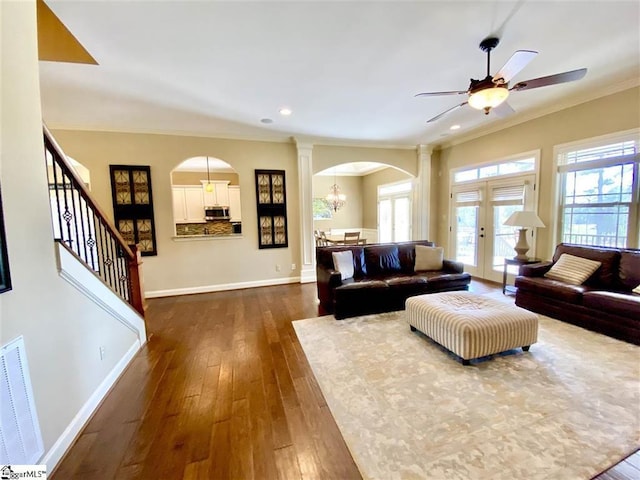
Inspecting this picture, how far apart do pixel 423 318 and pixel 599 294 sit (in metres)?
1.97

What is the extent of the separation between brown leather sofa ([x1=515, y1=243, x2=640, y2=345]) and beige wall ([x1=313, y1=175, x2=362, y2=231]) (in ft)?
21.9

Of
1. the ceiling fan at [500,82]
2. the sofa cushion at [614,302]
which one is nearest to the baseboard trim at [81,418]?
the ceiling fan at [500,82]

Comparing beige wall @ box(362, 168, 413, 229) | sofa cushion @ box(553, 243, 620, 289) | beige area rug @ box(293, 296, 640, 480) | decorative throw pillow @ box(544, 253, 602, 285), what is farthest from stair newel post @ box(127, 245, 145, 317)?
beige wall @ box(362, 168, 413, 229)

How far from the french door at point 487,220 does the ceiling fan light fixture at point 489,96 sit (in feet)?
9.24

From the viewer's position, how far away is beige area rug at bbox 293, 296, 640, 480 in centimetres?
152

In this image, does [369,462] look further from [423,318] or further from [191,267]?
[191,267]

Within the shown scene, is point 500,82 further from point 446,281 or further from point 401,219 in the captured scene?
point 401,219

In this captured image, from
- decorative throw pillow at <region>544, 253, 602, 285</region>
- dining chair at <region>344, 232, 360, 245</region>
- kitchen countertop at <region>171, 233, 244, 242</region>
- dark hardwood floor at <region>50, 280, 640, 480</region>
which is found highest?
kitchen countertop at <region>171, 233, 244, 242</region>

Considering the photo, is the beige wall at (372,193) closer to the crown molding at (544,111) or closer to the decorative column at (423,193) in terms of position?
the decorative column at (423,193)

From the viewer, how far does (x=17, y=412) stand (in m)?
1.34

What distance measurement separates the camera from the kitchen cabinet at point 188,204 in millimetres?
7668

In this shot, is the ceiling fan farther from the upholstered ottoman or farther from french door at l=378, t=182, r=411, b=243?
french door at l=378, t=182, r=411, b=243

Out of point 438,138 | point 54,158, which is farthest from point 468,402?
point 438,138

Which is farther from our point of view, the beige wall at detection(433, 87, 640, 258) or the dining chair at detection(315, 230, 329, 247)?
the dining chair at detection(315, 230, 329, 247)
